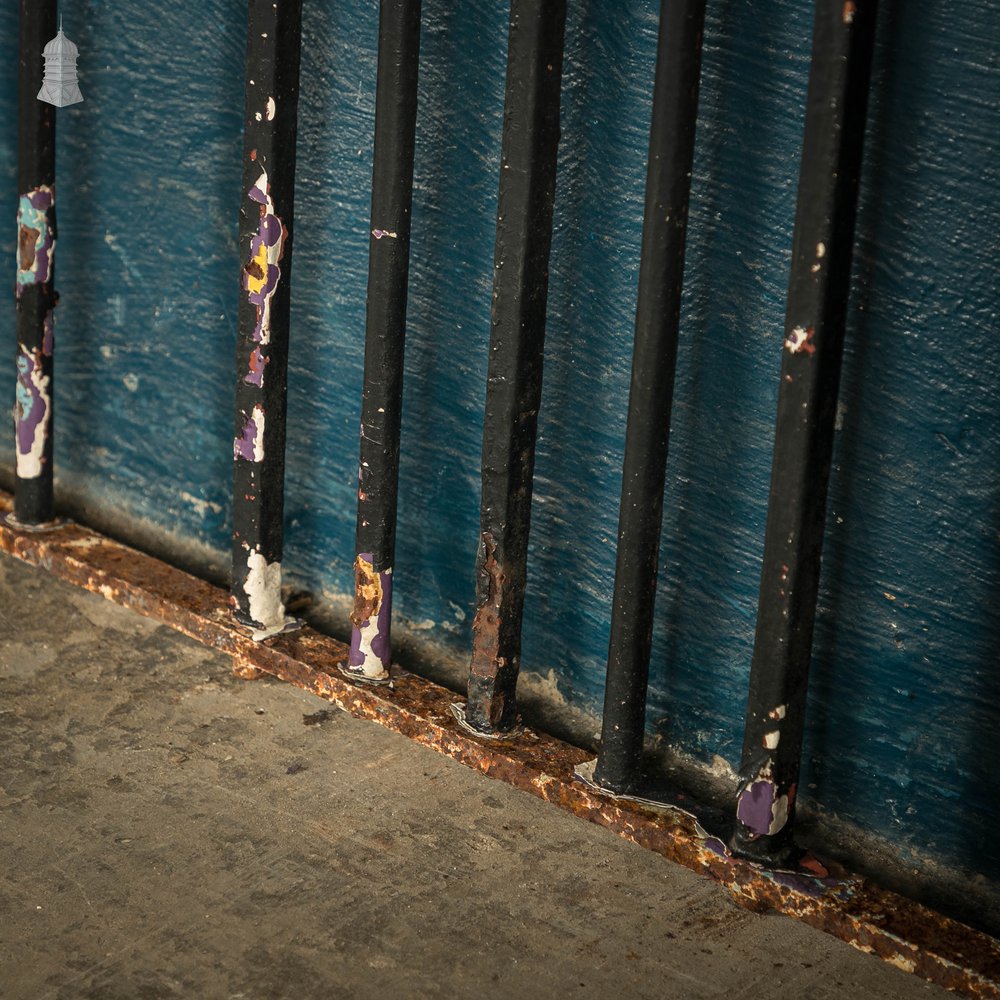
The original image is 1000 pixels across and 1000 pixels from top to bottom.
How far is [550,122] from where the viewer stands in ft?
6.15

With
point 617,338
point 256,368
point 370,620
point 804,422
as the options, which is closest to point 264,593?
point 370,620

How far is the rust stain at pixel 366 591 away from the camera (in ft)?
7.14

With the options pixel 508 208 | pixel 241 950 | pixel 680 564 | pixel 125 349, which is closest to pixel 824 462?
pixel 680 564

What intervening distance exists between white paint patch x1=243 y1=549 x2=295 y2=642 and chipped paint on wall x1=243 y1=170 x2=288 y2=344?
36cm

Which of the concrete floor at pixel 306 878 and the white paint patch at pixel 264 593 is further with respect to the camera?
the white paint patch at pixel 264 593

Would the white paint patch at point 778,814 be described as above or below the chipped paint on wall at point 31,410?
below

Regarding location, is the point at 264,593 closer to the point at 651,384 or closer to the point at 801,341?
the point at 651,384

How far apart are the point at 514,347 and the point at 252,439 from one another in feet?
1.73

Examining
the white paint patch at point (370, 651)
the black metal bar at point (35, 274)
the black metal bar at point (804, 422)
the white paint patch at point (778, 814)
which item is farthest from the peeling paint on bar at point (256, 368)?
the white paint patch at point (778, 814)

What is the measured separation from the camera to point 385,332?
2.08 meters

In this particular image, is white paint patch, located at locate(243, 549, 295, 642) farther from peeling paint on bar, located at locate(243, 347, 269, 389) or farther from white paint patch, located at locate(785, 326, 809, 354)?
white paint patch, located at locate(785, 326, 809, 354)

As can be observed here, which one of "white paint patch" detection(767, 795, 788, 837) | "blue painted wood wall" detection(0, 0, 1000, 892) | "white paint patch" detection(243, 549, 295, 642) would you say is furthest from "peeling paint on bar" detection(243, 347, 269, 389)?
"white paint patch" detection(767, 795, 788, 837)

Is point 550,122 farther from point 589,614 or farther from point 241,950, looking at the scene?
point 241,950

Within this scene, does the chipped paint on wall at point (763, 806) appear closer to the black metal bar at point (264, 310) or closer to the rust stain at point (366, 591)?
the rust stain at point (366, 591)
